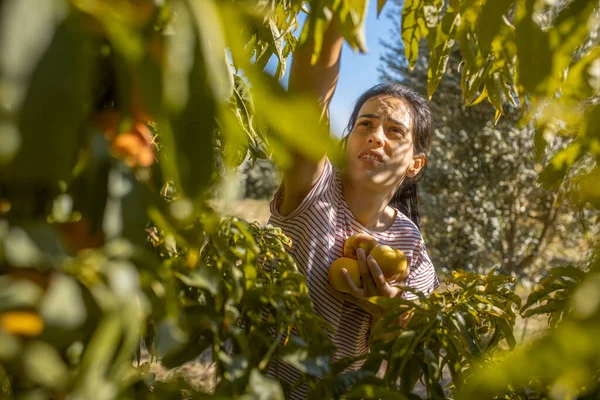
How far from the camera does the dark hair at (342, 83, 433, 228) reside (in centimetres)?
177

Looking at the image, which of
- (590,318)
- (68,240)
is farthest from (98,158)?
(590,318)

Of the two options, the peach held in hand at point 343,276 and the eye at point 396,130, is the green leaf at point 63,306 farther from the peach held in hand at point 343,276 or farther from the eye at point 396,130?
the eye at point 396,130

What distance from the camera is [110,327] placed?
322 mm

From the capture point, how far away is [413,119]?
5.65 feet

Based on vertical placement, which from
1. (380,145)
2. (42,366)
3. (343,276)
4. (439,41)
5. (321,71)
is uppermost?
(439,41)

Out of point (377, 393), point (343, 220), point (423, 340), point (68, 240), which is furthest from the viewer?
point (343, 220)

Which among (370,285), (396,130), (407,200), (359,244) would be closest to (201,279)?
(370,285)

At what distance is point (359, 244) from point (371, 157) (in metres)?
0.24

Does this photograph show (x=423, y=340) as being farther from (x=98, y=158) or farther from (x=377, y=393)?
(x=98, y=158)

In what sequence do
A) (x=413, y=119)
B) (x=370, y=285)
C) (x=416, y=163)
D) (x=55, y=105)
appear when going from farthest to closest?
(x=416, y=163), (x=413, y=119), (x=370, y=285), (x=55, y=105)

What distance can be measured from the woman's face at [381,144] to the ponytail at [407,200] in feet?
1.79

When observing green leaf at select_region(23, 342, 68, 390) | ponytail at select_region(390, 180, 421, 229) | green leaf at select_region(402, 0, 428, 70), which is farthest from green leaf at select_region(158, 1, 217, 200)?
ponytail at select_region(390, 180, 421, 229)

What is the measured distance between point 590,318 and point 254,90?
0.21 metres

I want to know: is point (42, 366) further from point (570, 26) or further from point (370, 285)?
point (370, 285)
